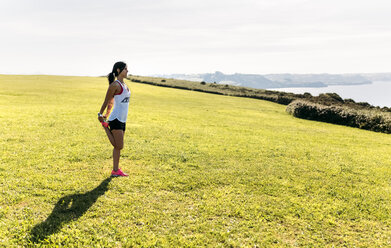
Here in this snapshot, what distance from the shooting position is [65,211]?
19.9 ft

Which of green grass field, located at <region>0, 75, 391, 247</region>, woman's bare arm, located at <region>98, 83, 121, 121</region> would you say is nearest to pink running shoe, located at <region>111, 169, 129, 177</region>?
green grass field, located at <region>0, 75, 391, 247</region>

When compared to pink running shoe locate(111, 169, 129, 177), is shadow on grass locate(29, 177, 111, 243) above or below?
below

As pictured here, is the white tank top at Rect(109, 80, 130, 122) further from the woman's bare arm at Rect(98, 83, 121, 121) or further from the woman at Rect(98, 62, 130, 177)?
the woman's bare arm at Rect(98, 83, 121, 121)

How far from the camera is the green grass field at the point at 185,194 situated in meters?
5.57

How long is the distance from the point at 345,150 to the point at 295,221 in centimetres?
1055

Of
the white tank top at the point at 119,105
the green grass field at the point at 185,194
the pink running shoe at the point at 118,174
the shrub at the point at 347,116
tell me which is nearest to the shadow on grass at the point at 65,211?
the green grass field at the point at 185,194

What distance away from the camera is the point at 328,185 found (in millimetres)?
8922

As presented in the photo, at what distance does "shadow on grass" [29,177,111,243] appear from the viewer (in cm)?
522

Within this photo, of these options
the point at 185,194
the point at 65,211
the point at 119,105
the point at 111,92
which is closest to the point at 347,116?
the point at 185,194

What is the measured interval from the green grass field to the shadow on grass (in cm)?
3

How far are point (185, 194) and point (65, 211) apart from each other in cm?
346

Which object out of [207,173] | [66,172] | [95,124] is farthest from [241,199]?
[95,124]

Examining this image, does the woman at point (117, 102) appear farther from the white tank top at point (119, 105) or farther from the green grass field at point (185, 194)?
the green grass field at point (185, 194)

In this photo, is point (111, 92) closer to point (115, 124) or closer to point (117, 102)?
point (117, 102)
